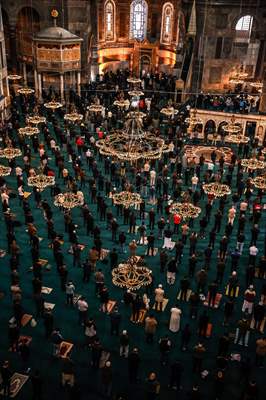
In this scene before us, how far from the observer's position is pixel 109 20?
130 ft

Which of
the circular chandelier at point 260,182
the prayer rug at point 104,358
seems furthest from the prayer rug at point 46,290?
the circular chandelier at point 260,182

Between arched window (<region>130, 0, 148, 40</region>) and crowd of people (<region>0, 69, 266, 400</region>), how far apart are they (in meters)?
22.1

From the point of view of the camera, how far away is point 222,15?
106ft

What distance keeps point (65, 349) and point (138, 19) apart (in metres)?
33.9

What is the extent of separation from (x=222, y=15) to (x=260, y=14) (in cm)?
262

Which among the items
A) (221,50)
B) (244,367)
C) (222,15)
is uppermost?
(222,15)

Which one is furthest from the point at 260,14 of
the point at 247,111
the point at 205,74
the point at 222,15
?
the point at 247,111

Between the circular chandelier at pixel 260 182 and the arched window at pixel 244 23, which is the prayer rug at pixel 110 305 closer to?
the circular chandelier at pixel 260 182

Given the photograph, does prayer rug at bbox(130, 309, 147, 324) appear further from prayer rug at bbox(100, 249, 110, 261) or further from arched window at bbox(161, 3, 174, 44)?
arched window at bbox(161, 3, 174, 44)

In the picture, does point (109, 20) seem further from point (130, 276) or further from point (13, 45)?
point (130, 276)

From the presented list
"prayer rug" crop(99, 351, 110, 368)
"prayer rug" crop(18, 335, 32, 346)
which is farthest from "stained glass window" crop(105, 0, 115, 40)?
"prayer rug" crop(99, 351, 110, 368)

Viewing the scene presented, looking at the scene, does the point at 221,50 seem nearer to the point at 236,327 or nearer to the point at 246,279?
the point at 246,279

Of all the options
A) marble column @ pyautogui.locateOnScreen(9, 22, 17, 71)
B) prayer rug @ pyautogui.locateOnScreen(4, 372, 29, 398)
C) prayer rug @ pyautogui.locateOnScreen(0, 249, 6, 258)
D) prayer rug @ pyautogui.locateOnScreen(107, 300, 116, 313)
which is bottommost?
prayer rug @ pyautogui.locateOnScreen(4, 372, 29, 398)

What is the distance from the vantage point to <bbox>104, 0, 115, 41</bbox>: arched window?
3891 centimetres
